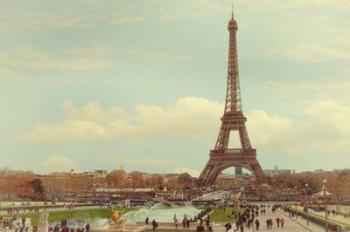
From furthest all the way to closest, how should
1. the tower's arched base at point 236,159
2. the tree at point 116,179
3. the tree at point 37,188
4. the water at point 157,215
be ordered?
1. the tree at point 116,179
2. the tree at point 37,188
3. the tower's arched base at point 236,159
4. the water at point 157,215

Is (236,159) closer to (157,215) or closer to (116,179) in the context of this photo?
(157,215)

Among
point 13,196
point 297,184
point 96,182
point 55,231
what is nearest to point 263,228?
point 55,231

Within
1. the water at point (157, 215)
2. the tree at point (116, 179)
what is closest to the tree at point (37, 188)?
the water at point (157, 215)

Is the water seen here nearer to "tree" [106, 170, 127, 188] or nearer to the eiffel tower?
the eiffel tower

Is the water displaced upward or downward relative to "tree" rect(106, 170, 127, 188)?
downward

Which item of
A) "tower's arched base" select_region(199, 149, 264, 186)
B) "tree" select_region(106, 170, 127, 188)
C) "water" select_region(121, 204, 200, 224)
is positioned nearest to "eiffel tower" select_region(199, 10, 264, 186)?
"tower's arched base" select_region(199, 149, 264, 186)

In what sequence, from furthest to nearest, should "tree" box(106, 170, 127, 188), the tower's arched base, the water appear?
1. "tree" box(106, 170, 127, 188)
2. the tower's arched base
3. the water

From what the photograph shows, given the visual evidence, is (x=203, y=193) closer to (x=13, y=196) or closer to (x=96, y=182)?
(x=13, y=196)

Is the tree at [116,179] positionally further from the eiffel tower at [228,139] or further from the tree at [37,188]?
the eiffel tower at [228,139]

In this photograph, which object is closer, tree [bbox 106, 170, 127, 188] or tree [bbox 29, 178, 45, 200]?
tree [bbox 29, 178, 45, 200]
